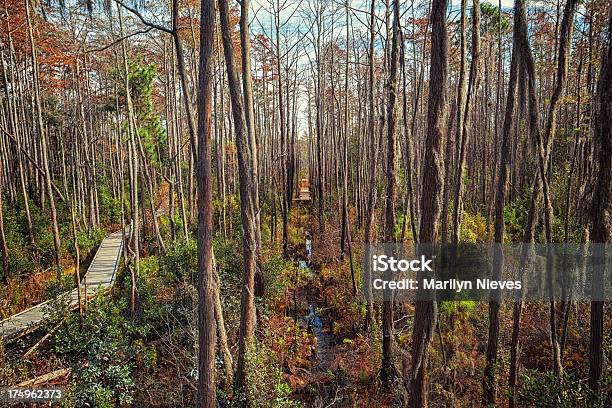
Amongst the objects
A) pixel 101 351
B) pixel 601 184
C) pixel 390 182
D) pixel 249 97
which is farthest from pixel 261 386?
pixel 249 97

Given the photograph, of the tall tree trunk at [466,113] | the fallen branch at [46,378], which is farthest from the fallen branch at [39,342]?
the tall tree trunk at [466,113]

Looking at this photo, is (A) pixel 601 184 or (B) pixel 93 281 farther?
(B) pixel 93 281

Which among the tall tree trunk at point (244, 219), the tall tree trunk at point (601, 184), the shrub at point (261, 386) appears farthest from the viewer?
the tall tree trunk at point (244, 219)

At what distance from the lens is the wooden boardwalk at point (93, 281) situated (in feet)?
23.3

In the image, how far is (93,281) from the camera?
990cm

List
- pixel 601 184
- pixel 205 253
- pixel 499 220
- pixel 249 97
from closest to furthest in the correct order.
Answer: pixel 601 184 → pixel 205 253 → pixel 499 220 → pixel 249 97

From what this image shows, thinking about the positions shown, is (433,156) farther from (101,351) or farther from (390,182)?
(101,351)

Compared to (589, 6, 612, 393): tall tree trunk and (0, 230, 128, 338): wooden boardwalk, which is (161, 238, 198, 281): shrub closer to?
(0, 230, 128, 338): wooden boardwalk

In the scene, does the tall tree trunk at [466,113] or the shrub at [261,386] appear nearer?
the shrub at [261,386]

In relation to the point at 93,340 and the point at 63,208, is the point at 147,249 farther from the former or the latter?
the point at 93,340

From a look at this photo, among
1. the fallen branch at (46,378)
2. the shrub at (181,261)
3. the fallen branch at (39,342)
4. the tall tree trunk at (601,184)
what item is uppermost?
the tall tree trunk at (601,184)

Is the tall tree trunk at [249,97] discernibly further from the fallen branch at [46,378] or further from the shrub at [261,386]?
the fallen branch at [46,378]

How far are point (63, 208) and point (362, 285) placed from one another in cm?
1131

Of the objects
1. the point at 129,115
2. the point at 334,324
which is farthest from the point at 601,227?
the point at 129,115
